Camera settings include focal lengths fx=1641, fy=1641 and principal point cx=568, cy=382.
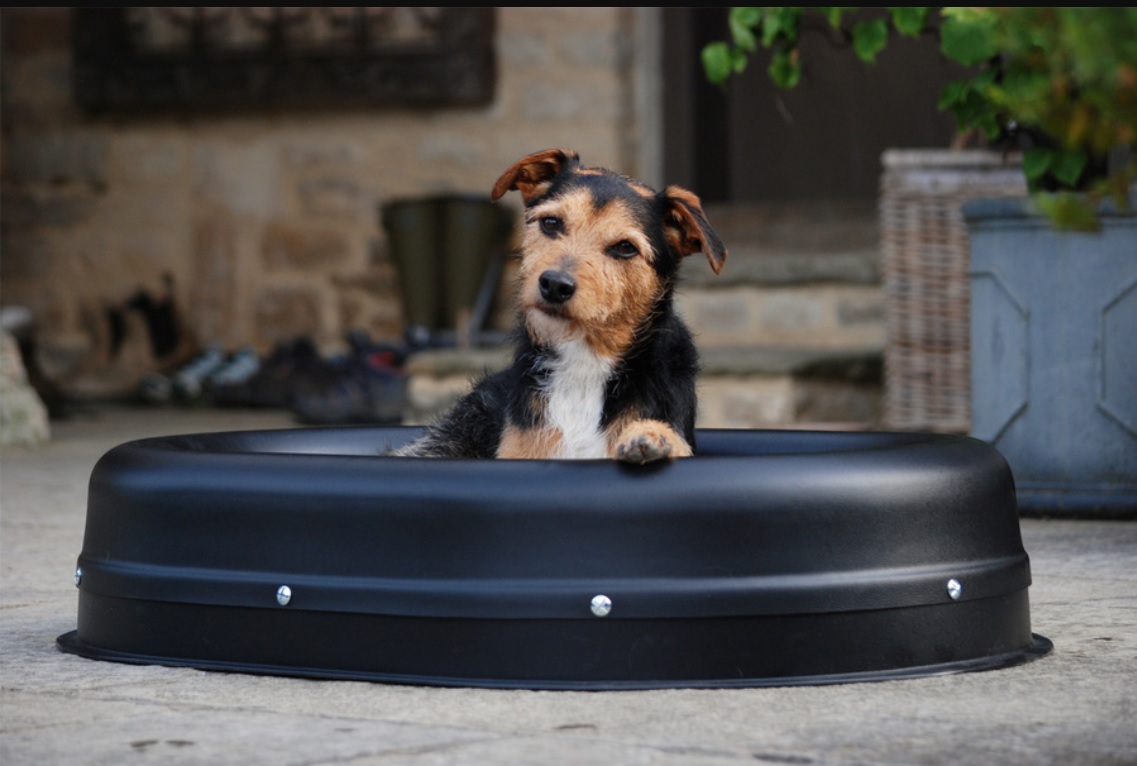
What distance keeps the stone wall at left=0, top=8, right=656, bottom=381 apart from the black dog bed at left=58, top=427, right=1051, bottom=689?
6880 mm

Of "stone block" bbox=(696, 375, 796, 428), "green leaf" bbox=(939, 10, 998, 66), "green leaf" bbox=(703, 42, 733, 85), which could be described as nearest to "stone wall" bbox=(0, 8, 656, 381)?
"stone block" bbox=(696, 375, 796, 428)

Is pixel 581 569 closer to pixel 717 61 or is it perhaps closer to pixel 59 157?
pixel 717 61

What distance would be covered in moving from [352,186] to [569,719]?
27.0 ft

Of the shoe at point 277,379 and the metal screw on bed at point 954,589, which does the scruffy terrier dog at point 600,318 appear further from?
the shoe at point 277,379

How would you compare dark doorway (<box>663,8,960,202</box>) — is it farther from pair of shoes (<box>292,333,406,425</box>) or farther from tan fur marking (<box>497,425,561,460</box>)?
tan fur marking (<box>497,425,561,460</box>)

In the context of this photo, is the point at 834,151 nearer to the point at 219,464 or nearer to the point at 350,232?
the point at 350,232

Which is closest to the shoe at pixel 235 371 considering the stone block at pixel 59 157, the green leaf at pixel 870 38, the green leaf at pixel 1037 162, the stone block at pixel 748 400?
the stone block at pixel 59 157

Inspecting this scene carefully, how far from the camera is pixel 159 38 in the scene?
1073 centimetres

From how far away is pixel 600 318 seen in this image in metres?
3.30

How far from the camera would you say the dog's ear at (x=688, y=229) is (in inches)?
132

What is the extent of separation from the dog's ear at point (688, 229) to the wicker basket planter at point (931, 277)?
398 cm

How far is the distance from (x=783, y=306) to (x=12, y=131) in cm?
563

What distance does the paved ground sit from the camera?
241 centimetres

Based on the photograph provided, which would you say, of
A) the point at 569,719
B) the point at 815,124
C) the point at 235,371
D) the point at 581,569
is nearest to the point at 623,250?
the point at 581,569
